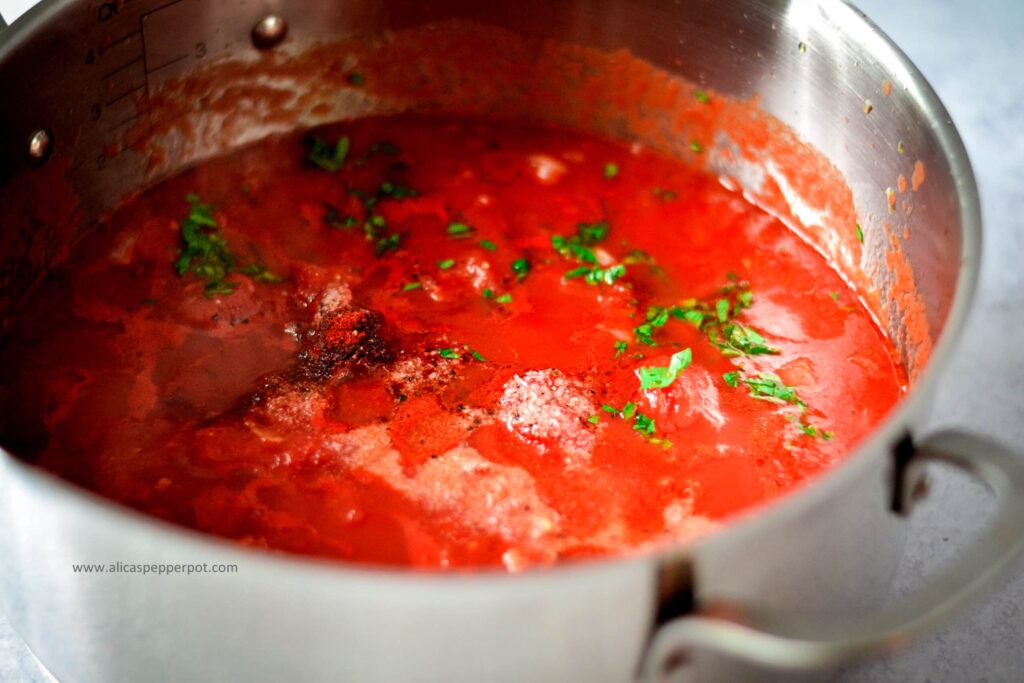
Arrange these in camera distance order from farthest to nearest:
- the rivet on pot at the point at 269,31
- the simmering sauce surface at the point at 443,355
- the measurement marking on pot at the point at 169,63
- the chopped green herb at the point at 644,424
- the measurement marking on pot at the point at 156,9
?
1. the rivet on pot at the point at 269,31
2. the measurement marking on pot at the point at 169,63
3. the measurement marking on pot at the point at 156,9
4. the chopped green herb at the point at 644,424
5. the simmering sauce surface at the point at 443,355

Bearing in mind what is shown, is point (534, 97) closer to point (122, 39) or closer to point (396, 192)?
point (396, 192)

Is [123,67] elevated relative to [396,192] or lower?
elevated

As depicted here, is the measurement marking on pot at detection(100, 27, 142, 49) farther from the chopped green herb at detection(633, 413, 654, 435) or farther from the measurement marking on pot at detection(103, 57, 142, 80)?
the chopped green herb at detection(633, 413, 654, 435)

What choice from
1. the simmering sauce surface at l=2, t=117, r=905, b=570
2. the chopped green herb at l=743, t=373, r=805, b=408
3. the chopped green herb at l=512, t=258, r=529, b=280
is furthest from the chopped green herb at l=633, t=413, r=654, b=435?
the chopped green herb at l=512, t=258, r=529, b=280

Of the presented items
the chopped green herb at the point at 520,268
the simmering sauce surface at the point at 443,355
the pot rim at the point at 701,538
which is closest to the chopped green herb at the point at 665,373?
the simmering sauce surface at the point at 443,355

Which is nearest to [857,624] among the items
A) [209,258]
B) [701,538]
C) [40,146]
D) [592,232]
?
[701,538]

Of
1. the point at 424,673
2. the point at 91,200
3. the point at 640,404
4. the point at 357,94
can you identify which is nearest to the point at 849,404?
the point at 640,404

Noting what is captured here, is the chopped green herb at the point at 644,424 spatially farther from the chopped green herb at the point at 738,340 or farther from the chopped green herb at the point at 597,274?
the chopped green herb at the point at 597,274
